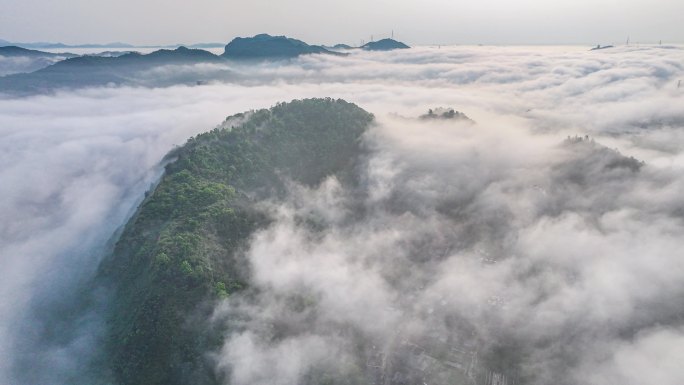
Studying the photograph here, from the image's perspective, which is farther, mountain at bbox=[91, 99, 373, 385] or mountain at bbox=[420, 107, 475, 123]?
mountain at bbox=[420, 107, 475, 123]

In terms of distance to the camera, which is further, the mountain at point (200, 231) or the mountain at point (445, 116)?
the mountain at point (445, 116)

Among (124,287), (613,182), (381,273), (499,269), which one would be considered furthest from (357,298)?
(613,182)

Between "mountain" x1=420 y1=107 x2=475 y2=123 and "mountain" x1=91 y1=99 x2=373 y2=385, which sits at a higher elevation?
"mountain" x1=420 y1=107 x2=475 y2=123

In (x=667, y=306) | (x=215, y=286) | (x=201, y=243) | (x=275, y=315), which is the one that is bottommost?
(x=667, y=306)

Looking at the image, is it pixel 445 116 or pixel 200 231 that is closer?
pixel 200 231

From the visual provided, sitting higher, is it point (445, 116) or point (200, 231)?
point (445, 116)

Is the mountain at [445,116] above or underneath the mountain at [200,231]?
above

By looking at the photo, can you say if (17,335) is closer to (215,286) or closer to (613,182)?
(215,286)

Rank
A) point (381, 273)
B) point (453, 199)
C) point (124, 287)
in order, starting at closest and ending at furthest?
point (124, 287) < point (381, 273) < point (453, 199)
